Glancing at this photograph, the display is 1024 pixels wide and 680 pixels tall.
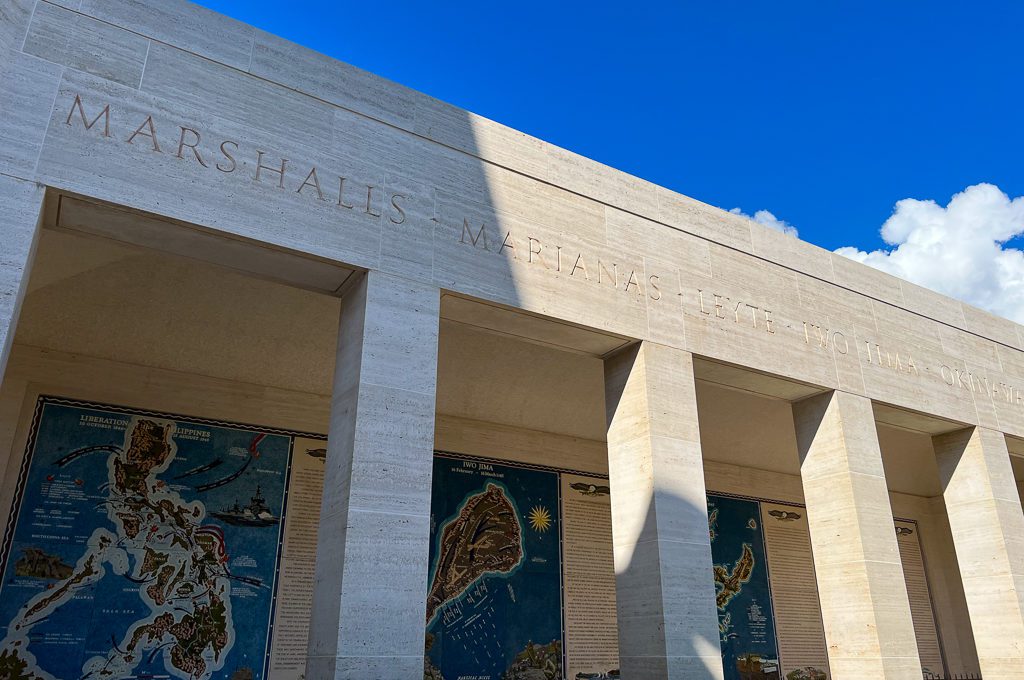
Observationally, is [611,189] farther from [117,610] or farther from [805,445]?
[117,610]

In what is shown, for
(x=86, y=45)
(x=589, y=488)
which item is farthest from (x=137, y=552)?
(x=589, y=488)

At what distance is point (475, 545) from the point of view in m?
10.9

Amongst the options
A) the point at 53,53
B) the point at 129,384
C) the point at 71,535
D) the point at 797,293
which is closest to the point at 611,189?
the point at 797,293

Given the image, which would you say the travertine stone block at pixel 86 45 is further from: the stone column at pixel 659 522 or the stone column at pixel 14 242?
the stone column at pixel 659 522

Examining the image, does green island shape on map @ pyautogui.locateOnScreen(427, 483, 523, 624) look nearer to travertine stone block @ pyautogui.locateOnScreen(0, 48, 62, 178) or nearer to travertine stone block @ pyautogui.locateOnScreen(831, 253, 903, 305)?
travertine stone block @ pyautogui.locateOnScreen(831, 253, 903, 305)

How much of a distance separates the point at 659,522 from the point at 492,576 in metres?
4.12

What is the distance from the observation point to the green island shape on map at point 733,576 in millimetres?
13258

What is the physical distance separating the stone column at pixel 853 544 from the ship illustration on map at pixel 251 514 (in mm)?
6406

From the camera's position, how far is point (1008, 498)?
1073 centimetres

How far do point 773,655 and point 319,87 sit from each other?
1158cm

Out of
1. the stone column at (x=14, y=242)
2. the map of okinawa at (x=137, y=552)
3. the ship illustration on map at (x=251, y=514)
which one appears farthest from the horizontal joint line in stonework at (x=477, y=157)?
the ship illustration on map at (x=251, y=514)

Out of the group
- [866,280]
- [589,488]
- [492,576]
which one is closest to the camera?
[866,280]

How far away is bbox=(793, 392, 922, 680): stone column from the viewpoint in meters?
8.50

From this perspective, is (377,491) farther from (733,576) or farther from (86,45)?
(733,576)
